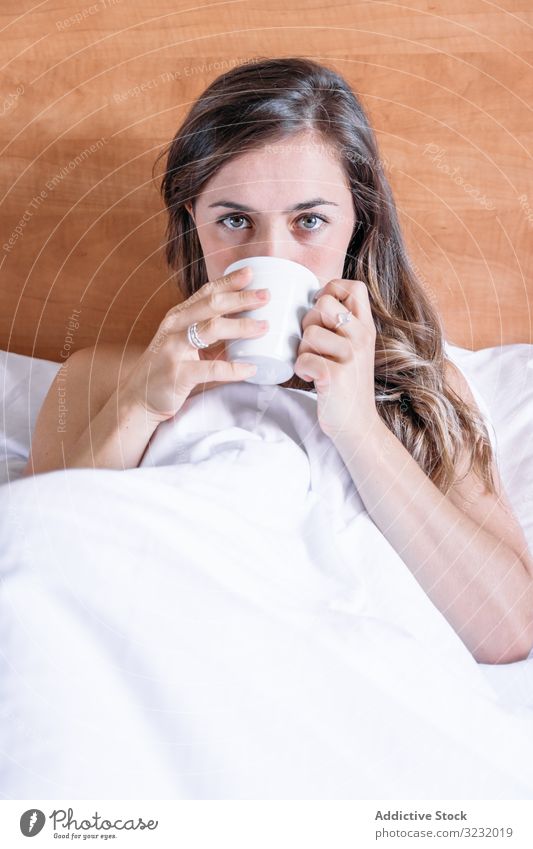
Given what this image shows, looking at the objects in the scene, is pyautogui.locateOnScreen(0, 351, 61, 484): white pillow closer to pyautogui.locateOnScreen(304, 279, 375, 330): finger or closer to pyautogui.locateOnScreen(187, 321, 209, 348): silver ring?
pyautogui.locateOnScreen(187, 321, 209, 348): silver ring

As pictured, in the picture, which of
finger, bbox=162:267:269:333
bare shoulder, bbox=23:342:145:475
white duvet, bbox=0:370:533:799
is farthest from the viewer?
bare shoulder, bbox=23:342:145:475

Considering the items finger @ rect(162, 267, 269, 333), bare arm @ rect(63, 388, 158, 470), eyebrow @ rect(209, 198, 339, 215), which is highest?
eyebrow @ rect(209, 198, 339, 215)

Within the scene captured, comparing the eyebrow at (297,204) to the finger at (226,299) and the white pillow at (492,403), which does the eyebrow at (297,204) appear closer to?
the finger at (226,299)

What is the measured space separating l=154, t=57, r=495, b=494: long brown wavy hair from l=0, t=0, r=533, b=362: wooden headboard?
0.19 metres

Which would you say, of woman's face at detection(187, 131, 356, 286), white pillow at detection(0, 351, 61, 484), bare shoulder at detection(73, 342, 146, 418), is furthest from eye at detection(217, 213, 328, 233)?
white pillow at detection(0, 351, 61, 484)

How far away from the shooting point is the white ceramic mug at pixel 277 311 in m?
0.64

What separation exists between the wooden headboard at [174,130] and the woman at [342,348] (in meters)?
0.19

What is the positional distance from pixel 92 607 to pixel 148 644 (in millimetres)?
49

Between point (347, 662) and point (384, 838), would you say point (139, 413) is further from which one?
point (384, 838)

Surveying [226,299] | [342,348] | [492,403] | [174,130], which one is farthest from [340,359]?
[174,130]

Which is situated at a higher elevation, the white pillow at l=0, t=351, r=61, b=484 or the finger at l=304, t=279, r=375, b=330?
the finger at l=304, t=279, r=375, b=330

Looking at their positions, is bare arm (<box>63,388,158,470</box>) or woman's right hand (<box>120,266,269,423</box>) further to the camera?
bare arm (<box>63,388,158,470</box>)

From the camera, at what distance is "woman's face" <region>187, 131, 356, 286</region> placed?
735 mm

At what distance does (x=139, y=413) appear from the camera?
0.76 m
